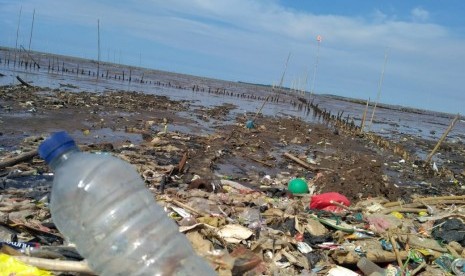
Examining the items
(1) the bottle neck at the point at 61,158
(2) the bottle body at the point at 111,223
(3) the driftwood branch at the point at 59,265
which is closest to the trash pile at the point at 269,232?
(3) the driftwood branch at the point at 59,265

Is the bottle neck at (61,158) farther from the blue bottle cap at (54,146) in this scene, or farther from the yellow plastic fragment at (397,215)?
the yellow plastic fragment at (397,215)

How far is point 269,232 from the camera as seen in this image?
4953 mm

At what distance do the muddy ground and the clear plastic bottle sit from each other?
16.5ft

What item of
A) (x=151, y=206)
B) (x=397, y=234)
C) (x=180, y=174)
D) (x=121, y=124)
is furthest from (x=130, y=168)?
(x=121, y=124)

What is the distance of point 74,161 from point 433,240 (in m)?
4.81

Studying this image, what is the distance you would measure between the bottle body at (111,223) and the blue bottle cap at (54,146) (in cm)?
7

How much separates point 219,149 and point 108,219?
36.2ft

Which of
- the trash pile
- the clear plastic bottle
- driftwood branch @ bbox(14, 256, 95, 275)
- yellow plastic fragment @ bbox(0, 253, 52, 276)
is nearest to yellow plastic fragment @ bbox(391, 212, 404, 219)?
the trash pile

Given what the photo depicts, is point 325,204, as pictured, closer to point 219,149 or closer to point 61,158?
point 61,158

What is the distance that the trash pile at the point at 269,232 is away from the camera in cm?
291

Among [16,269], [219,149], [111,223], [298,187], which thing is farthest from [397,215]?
[219,149]

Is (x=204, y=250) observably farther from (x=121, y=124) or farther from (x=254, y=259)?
(x=121, y=124)

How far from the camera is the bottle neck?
208cm

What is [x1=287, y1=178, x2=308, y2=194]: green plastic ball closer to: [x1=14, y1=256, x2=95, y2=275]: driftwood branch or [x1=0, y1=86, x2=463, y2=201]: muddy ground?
[x1=0, y1=86, x2=463, y2=201]: muddy ground
